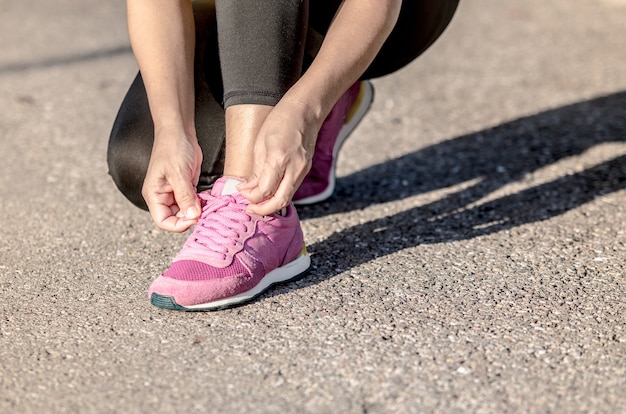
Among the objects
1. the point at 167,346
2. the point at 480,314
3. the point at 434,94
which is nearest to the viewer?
the point at 167,346

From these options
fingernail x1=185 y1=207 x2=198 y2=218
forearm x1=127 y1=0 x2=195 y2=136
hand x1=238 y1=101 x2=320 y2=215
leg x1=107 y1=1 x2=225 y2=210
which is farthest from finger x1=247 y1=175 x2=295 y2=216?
leg x1=107 y1=1 x2=225 y2=210

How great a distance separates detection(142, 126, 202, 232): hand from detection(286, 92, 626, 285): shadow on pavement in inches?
12.2

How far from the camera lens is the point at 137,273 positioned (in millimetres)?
2049

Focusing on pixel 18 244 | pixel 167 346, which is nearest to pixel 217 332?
pixel 167 346

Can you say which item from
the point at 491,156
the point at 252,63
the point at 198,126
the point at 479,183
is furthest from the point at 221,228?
the point at 491,156

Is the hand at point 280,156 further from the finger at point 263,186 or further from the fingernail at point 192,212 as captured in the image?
the fingernail at point 192,212

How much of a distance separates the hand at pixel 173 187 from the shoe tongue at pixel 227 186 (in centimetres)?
5

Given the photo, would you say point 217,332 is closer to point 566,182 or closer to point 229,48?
point 229,48

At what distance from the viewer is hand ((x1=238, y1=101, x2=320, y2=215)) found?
170cm

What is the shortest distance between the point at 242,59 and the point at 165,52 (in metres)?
0.21

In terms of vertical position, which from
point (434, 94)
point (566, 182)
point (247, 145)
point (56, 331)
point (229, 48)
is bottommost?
point (434, 94)

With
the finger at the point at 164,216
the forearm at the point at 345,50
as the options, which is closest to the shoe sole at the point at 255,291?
the finger at the point at 164,216

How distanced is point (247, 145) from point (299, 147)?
0.48 ft

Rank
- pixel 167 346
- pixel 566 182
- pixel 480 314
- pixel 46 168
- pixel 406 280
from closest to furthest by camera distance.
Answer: pixel 167 346
pixel 480 314
pixel 406 280
pixel 566 182
pixel 46 168
